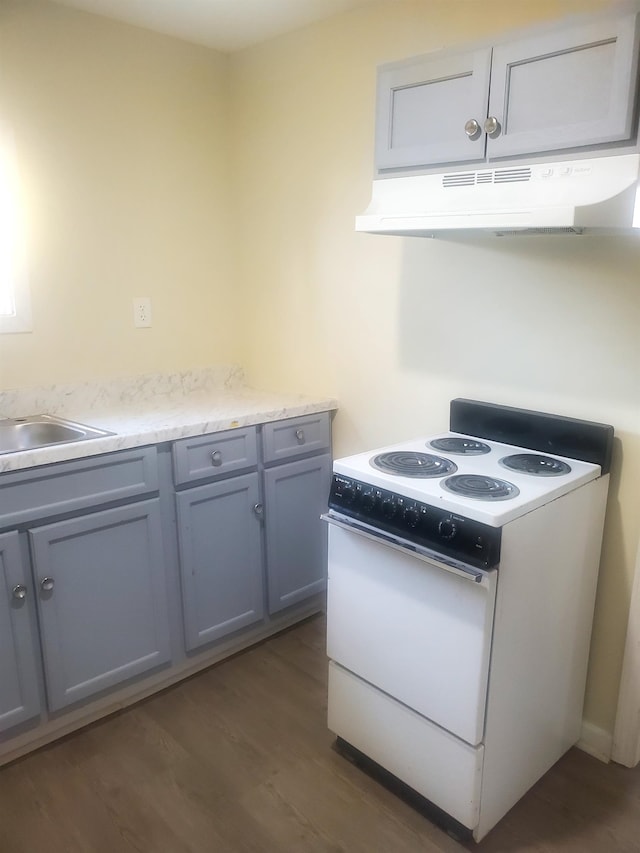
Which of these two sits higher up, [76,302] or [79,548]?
[76,302]

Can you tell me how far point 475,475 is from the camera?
1788 mm

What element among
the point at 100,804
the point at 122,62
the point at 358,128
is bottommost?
the point at 100,804

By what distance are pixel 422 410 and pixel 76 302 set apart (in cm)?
139

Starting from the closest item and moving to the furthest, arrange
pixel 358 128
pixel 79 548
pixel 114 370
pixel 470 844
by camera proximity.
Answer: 1. pixel 470 844
2. pixel 79 548
3. pixel 358 128
4. pixel 114 370

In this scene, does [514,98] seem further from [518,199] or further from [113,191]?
[113,191]

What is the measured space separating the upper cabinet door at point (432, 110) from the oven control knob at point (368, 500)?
933 millimetres

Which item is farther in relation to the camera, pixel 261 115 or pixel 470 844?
pixel 261 115

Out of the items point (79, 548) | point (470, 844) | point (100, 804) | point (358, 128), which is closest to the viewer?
point (470, 844)

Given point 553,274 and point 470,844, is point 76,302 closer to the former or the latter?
point 553,274

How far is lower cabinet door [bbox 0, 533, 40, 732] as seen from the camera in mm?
1875

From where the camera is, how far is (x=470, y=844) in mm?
1713

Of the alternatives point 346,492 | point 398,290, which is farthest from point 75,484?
point 398,290

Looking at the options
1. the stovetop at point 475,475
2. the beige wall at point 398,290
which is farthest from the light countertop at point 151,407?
the stovetop at point 475,475

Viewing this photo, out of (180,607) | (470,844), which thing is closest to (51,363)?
(180,607)
